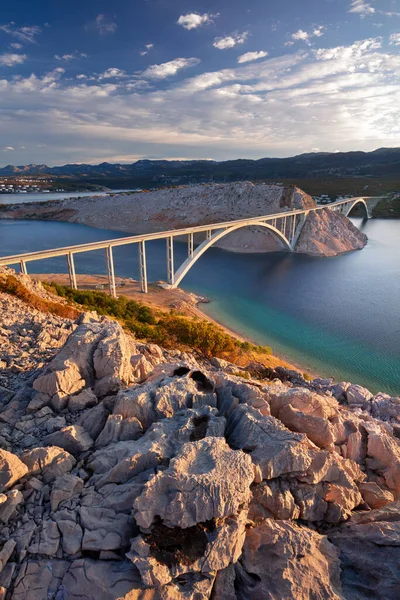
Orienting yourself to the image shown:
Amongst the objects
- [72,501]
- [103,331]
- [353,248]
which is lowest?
[353,248]

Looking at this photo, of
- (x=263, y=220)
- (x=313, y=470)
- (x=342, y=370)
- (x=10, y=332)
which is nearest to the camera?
(x=313, y=470)

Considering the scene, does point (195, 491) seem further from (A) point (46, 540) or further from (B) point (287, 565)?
(A) point (46, 540)

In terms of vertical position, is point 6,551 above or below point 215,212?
above

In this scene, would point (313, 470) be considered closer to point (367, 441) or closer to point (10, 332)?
point (367, 441)

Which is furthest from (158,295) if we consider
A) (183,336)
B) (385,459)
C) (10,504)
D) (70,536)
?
(70,536)

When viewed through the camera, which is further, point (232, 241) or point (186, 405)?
point (232, 241)

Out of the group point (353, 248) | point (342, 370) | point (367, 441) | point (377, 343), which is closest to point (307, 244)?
point (353, 248)

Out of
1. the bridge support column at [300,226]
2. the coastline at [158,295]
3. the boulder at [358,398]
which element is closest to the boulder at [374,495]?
the boulder at [358,398]
